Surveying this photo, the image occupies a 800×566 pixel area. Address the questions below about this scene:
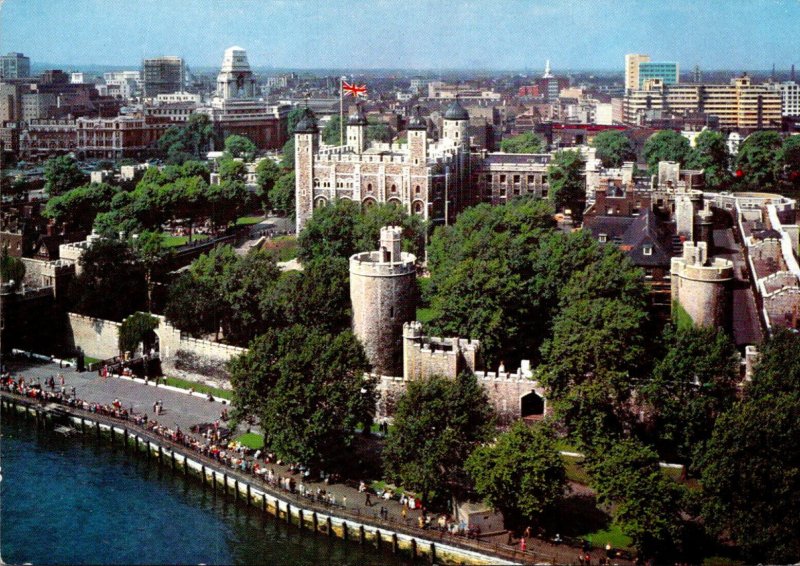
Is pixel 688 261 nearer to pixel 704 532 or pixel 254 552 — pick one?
pixel 704 532

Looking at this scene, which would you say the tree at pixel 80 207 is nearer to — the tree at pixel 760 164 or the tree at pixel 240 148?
the tree at pixel 240 148

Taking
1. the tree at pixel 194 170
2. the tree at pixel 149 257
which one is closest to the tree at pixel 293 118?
the tree at pixel 194 170

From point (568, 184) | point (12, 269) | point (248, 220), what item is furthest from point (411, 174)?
point (12, 269)

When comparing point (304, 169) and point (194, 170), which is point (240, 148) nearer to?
point (194, 170)

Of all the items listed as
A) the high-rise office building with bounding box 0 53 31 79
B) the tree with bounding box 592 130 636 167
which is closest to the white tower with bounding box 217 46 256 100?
the high-rise office building with bounding box 0 53 31 79

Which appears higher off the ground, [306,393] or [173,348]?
[306,393]
